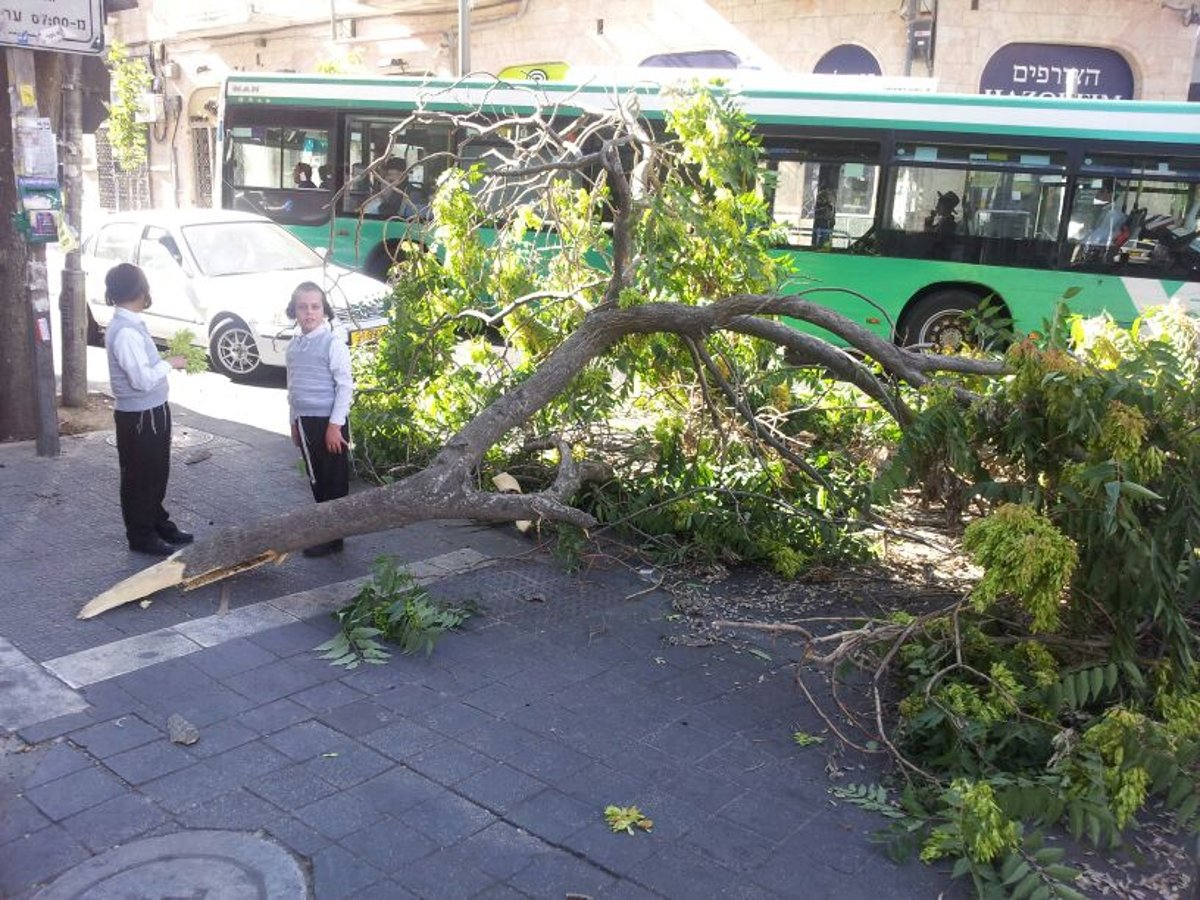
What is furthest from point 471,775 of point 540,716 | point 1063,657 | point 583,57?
point 583,57

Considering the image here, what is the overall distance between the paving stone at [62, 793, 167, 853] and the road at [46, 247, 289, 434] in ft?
18.1

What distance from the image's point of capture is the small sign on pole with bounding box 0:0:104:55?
6.87m

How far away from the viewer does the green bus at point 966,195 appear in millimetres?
11398

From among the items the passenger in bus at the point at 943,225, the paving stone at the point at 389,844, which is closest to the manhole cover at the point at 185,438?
the paving stone at the point at 389,844

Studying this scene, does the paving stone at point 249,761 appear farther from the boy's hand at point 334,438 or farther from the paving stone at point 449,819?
the boy's hand at point 334,438

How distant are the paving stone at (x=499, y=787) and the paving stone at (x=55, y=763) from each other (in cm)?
133

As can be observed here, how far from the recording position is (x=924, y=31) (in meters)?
18.7

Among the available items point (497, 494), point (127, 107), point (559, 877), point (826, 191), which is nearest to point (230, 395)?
point (497, 494)

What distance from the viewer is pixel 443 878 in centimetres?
324

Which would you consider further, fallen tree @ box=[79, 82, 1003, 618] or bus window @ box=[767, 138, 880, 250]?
bus window @ box=[767, 138, 880, 250]

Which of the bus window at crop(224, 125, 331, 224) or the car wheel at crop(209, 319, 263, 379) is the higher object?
the bus window at crop(224, 125, 331, 224)

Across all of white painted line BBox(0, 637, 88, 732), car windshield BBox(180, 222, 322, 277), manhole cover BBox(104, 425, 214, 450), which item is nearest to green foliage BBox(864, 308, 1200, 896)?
white painted line BBox(0, 637, 88, 732)

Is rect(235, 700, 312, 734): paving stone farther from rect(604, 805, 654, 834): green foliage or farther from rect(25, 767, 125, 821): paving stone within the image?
rect(604, 805, 654, 834): green foliage

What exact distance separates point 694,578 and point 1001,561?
7.61ft
